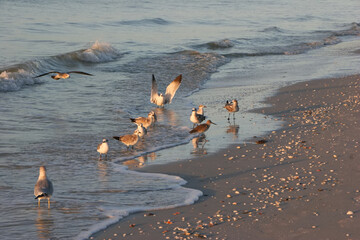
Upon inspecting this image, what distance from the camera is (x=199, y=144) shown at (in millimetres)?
10773

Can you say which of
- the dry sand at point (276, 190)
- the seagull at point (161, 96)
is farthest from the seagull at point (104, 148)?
the seagull at point (161, 96)

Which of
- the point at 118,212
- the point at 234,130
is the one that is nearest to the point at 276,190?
the point at 118,212

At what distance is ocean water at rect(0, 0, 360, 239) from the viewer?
793 cm

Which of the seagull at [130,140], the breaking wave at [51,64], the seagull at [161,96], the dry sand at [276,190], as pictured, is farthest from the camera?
the breaking wave at [51,64]

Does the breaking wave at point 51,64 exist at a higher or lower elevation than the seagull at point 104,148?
higher

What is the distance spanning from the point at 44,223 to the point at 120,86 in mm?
10645

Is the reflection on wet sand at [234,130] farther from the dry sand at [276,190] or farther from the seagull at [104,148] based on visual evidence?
the seagull at [104,148]

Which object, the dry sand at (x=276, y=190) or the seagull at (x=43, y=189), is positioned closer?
the dry sand at (x=276, y=190)

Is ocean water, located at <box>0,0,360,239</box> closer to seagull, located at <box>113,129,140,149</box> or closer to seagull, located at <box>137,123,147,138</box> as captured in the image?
seagull, located at <box>113,129,140,149</box>

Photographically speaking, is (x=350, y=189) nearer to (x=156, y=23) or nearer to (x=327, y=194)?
(x=327, y=194)

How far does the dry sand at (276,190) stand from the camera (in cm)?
643

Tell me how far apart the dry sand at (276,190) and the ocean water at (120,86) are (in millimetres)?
361

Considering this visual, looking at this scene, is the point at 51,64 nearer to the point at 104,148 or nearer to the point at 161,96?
the point at 161,96

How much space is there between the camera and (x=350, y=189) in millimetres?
7371
